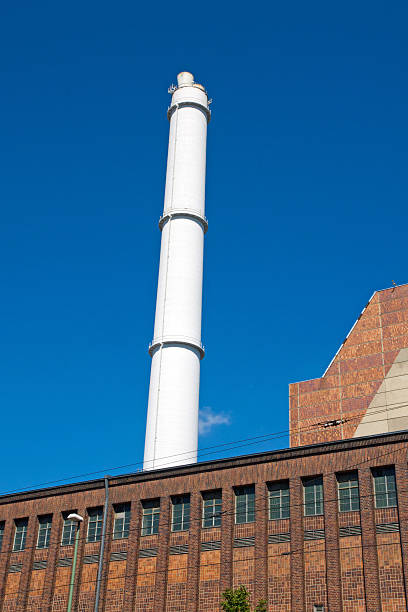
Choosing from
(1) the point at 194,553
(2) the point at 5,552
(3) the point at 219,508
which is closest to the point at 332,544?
(3) the point at 219,508

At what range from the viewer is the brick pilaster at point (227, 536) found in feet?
114

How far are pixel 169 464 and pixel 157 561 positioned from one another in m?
14.8

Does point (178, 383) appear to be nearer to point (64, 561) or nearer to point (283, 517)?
point (64, 561)

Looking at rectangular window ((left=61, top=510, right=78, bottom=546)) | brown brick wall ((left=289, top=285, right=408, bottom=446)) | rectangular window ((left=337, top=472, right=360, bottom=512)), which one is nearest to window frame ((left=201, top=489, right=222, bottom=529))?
rectangular window ((left=337, top=472, right=360, bottom=512))

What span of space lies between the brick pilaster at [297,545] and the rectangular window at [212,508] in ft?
13.5

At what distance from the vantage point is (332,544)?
3256 centimetres

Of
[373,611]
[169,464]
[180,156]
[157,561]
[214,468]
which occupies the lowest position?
[373,611]

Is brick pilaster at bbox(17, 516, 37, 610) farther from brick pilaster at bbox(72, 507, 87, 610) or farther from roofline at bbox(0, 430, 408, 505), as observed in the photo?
brick pilaster at bbox(72, 507, 87, 610)

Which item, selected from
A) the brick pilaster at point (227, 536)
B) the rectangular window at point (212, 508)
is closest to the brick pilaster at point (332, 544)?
the brick pilaster at point (227, 536)

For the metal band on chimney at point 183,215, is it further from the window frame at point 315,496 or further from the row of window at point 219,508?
the window frame at point 315,496

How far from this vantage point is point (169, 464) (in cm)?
5194

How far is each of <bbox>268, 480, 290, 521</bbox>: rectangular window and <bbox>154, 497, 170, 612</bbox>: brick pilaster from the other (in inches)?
228

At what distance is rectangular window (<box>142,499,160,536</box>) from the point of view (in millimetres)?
38438

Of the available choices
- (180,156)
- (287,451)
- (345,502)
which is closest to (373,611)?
(345,502)
